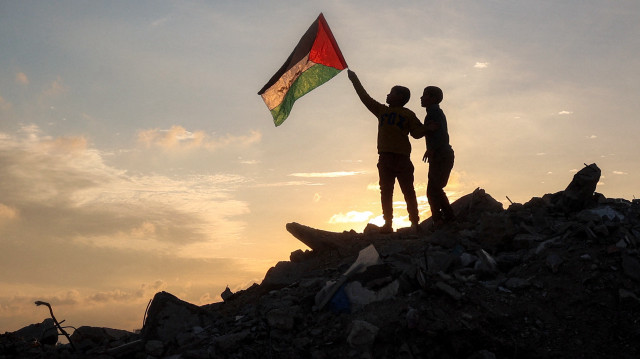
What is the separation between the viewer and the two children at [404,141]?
10289mm

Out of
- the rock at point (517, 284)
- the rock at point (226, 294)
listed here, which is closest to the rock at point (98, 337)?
the rock at point (226, 294)

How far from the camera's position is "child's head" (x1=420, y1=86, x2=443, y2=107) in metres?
10.4

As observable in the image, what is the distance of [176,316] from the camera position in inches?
303

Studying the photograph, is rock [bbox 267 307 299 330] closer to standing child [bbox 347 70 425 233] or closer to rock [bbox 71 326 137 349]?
rock [bbox 71 326 137 349]

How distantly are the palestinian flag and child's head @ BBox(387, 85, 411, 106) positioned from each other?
1154mm

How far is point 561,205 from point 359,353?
5937 mm

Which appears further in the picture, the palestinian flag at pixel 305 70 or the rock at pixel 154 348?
the palestinian flag at pixel 305 70

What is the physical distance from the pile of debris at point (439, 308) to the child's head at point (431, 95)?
2.42 meters

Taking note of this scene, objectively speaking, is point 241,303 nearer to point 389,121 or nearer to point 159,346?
point 159,346

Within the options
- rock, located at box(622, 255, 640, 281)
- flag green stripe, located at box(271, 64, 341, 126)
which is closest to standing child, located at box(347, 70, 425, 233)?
flag green stripe, located at box(271, 64, 341, 126)

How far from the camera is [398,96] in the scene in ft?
34.1

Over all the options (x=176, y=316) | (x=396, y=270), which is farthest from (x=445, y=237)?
(x=176, y=316)

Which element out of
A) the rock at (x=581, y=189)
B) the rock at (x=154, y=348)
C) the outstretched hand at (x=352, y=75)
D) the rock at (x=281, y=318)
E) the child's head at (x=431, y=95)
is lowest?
the rock at (x=154, y=348)

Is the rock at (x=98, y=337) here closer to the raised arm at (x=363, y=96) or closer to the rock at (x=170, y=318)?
the rock at (x=170, y=318)
